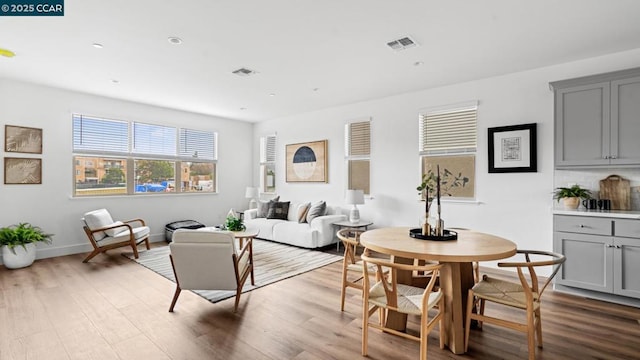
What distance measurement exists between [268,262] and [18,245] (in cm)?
355

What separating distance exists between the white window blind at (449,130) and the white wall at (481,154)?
113mm

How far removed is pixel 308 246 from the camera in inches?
214

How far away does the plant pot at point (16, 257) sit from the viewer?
4.35m

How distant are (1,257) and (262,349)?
4845 millimetres

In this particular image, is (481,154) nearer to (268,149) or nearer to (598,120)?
(598,120)

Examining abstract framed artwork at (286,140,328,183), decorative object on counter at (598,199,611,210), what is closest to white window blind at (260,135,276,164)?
abstract framed artwork at (286,140,328,183)

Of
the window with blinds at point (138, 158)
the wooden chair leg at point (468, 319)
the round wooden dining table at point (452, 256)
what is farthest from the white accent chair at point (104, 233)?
the wooden chair leg at point (468, 319)

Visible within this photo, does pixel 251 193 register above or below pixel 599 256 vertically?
above

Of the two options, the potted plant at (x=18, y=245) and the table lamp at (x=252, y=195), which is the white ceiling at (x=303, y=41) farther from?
the table lamp at (x=252, y=195)

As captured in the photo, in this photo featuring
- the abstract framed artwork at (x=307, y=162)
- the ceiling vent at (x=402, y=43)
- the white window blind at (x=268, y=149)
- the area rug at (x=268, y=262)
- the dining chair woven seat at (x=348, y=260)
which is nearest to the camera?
the dining chair woven seat at (x=348, y=260)

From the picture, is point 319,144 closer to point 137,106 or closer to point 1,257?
point 137,106

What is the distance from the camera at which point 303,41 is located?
130 inches

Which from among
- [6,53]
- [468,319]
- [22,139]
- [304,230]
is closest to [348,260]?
[468,319]

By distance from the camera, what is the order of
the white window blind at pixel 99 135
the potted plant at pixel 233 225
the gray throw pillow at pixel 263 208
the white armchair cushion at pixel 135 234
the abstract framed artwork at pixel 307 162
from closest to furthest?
the potted plant at pixel 233 225 → the white armchair cushion at pixel 135 234 → the white window blind at pixel 99 135 → the abstract framed artwork at pixel 307 162 → the gray throw pillow at pixel 263 208
